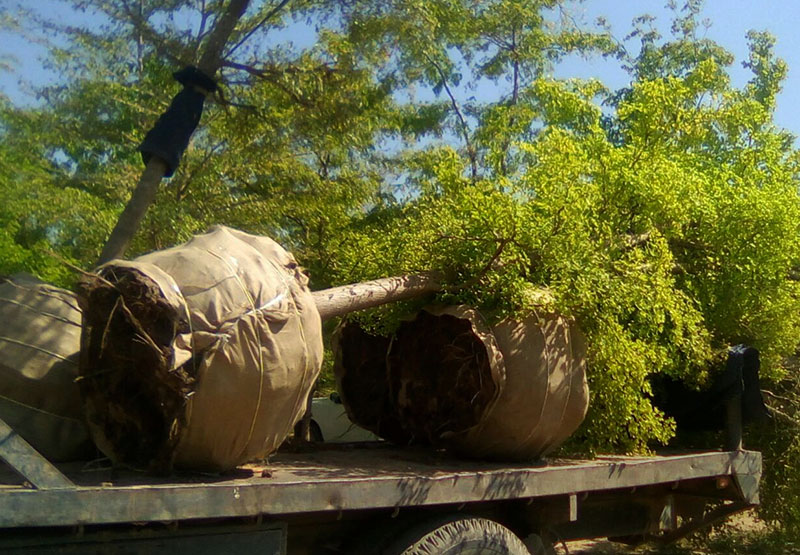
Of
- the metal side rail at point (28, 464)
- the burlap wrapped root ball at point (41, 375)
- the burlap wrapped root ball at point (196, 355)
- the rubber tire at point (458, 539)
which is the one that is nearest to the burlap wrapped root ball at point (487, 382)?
the rubber tire at point (458, 539)

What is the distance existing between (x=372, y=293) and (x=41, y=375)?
1789 mm

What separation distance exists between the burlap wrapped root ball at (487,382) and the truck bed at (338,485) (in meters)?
0.16

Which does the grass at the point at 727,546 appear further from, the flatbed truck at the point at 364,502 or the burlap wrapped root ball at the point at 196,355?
the burlap wrapped root ball at the point at 196,355

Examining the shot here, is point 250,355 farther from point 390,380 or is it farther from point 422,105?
point 422,105

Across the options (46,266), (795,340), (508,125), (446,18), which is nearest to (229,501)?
(795,340)

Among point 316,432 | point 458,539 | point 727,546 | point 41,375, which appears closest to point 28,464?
point 41,375

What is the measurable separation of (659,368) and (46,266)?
20.6 feet

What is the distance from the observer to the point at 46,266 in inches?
362

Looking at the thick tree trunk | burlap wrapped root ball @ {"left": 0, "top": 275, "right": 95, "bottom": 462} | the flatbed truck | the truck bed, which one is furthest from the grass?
burlap wrapped root ball @ {"left": 0, "top": 275, "right": 95, "bottom": 462}

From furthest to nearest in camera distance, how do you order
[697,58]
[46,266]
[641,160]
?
[697,58] → [46,266] → [641,160]

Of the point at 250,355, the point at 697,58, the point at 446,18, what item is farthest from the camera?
the point at 697,58

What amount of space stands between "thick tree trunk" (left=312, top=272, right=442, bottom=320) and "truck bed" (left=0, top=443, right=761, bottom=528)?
0.82m

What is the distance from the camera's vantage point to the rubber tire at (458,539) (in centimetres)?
407

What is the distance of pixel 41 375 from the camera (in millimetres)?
4031
